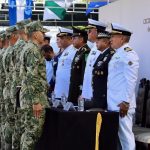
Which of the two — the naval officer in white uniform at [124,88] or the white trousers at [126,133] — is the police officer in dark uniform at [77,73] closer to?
the naval officer in white uniform at [124,88]

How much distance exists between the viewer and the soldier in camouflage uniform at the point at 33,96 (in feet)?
18.8

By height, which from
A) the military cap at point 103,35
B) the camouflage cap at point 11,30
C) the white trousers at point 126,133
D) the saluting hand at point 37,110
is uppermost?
the camouflage cap at point 11,30

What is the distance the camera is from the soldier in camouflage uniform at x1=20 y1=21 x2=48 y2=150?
5.72 metres

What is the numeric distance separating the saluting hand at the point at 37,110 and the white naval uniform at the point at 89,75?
114 centimetres

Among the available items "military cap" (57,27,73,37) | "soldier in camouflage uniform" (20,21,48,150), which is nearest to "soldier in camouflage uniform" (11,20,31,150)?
"soldier in camouflage uniform" (20,21,48,150)

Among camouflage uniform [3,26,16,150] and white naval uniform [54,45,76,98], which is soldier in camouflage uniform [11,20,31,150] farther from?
white naval uniform [54,45,76,98]

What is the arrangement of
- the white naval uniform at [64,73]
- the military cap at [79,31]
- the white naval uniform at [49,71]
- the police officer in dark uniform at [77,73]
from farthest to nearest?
the white naval uniform at [49,71] → the white naval uniform at [64,73] → the military cap at [79,31] → the police officer in dark uniform at [77,73]

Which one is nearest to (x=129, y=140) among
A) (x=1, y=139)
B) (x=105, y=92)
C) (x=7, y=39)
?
(x=105, y=92)

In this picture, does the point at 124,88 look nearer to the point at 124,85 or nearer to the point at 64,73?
the point at 124,85

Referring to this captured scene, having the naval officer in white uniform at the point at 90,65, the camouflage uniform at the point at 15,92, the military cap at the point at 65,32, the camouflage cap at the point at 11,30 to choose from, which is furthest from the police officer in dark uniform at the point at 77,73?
the camouflage uniform at the point at 15,92

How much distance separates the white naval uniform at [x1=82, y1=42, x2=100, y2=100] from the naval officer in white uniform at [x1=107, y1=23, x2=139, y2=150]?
761 mm

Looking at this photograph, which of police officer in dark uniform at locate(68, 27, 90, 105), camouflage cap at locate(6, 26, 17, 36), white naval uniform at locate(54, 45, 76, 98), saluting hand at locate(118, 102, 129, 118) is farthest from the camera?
white naval uniform at locate(54, 45, 76, 98)

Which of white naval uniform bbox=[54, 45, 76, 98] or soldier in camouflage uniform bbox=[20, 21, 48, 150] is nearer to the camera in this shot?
soldier in camouflage uniform bbox=[20, 21, 48, 150]

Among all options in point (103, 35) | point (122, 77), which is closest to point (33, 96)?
point (122, 77)
